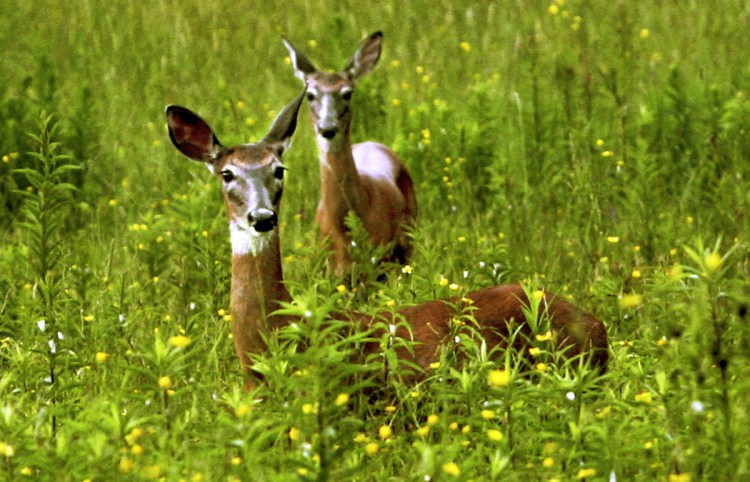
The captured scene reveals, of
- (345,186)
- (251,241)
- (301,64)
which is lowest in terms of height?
(251,241)

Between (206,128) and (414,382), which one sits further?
(206,128)

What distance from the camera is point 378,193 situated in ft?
26.7

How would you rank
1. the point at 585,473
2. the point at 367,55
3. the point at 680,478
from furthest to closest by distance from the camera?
the point at 367,55, the point at 585,473, the point at 680,478

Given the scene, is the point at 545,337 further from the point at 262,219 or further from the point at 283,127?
the point at 283,127

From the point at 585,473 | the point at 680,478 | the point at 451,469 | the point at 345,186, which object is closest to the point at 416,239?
the point at 345,186

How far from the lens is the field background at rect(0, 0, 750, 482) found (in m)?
4.34

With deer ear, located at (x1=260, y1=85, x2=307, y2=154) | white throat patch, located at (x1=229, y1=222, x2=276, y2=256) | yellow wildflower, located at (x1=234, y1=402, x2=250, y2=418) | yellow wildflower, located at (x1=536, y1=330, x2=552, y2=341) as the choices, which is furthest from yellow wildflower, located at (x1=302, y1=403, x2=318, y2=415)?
deer ear, located at (x1=260, y1=85, x2=307, y2=154)

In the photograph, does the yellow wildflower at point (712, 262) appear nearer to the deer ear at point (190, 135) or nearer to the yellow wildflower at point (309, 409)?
the yellow wildflower at point (309, 409)

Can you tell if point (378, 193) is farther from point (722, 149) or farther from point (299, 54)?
point (722, 149)

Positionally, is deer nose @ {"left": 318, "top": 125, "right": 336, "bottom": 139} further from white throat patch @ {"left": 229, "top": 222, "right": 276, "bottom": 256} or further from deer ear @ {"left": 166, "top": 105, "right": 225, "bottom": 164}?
white throat patch @ {"left": 229, "top": 222, "right": 276, "bottom": 256}

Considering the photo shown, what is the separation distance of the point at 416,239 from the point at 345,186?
1.45 metres

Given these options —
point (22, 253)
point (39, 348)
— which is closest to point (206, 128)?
point (39, 348)

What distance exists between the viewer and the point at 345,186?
796 cm

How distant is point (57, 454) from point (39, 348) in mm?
1554
